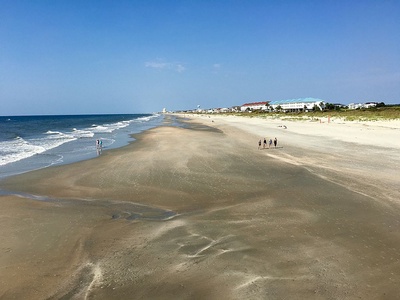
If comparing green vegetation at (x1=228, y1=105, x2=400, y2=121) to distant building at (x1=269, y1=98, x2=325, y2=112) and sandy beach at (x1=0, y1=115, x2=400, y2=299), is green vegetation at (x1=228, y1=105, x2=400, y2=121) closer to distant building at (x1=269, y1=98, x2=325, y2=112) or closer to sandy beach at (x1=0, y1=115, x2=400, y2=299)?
sandy beach at (x1=0, y1=115, x2=400, y2=299)

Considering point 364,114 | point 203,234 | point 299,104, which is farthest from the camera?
point 299,104

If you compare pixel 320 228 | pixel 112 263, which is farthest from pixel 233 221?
pixel 112 263

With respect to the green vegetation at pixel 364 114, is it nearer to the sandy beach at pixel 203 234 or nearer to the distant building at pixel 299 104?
the sandy beach at pixel 203 234

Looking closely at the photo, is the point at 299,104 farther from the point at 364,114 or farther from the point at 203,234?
the point at 203,234

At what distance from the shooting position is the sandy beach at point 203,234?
6789 millimetres

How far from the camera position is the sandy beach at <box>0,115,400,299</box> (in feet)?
22.3

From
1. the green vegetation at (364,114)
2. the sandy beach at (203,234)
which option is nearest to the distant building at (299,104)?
the green vegetation at (364,114)

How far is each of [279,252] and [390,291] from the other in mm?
2708

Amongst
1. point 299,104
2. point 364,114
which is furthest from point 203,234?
point 299,104

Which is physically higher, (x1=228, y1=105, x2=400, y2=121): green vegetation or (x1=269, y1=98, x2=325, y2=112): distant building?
(x1=269, y1=98, x2=325, y2=112): distant building

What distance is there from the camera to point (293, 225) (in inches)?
400

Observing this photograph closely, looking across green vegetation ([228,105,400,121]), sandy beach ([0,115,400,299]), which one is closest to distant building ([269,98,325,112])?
green vegetation ([228,105,400,121])

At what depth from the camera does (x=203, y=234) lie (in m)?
9.52

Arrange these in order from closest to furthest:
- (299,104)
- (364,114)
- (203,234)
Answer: (203,234) < (364,114) < (299,104)
